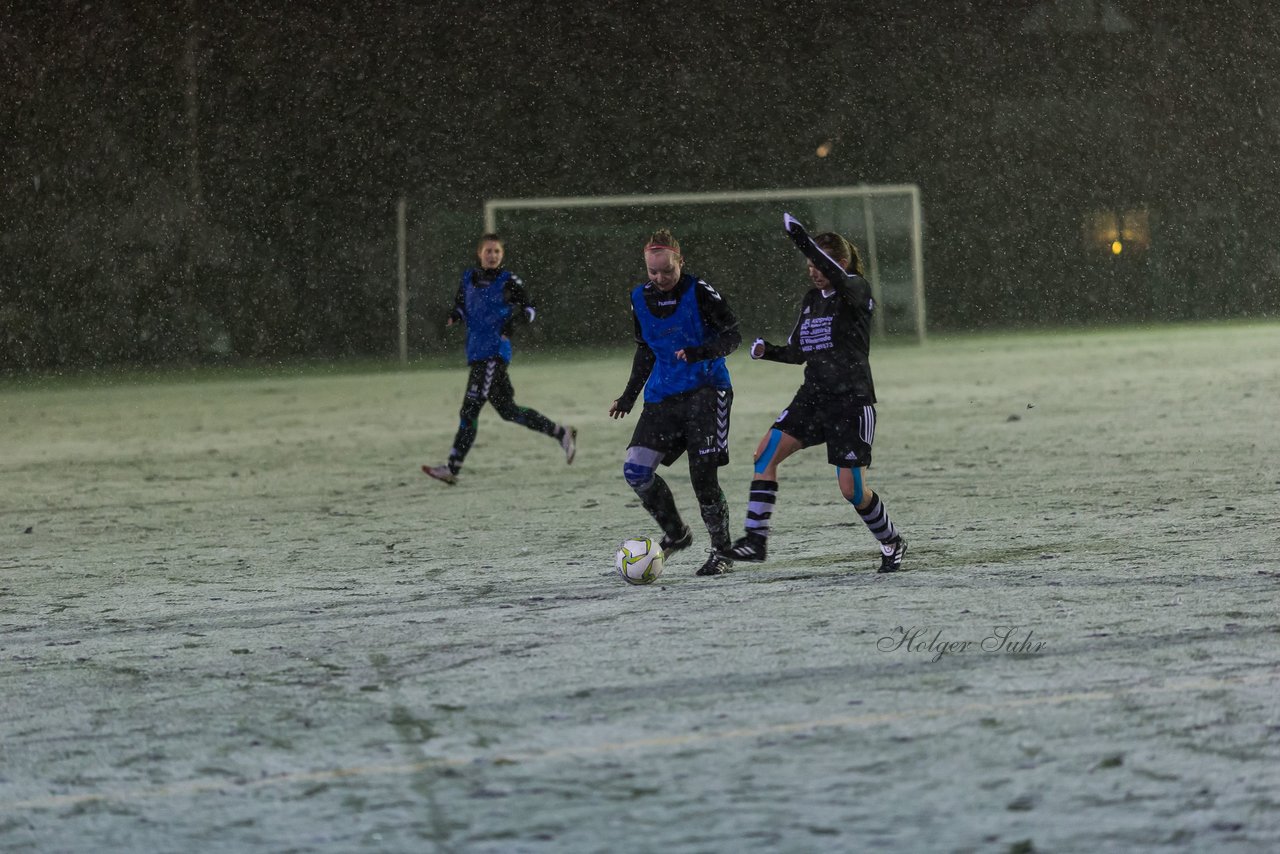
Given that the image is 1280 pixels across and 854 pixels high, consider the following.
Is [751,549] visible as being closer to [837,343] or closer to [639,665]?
[837,343]

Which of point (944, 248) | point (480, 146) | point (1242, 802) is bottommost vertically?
point (1242, 802)

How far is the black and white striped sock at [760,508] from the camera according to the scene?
22.3 ft

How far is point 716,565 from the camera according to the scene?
22.4ft

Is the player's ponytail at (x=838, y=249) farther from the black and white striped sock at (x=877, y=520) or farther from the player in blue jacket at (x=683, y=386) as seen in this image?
the black and white striped sock at (x=877, y=520)

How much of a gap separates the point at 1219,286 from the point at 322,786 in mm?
30482

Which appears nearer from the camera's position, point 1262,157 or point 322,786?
point 322,786

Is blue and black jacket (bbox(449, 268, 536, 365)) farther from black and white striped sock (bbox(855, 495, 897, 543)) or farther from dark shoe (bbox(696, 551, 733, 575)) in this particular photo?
black and white striped sock (bbox(855, 495, 897, 543))

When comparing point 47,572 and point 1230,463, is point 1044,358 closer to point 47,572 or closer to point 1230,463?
point 1230,463

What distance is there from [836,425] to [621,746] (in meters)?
2.78

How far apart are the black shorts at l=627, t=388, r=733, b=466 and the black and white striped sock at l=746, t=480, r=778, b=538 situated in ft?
0.66

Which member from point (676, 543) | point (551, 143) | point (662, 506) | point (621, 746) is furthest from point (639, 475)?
point (551, 143)

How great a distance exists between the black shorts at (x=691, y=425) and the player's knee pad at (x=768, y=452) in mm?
148

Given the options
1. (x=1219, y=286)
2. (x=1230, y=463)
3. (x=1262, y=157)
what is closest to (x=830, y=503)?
(x=1230, y=463)

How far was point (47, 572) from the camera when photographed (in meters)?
7.47
